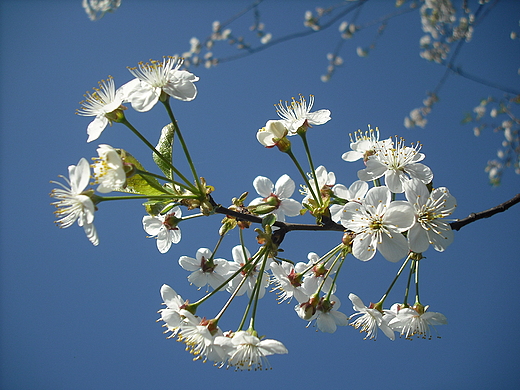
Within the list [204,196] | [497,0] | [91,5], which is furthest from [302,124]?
[91,5]

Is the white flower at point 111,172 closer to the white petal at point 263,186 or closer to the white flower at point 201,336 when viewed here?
the white flower at point 201,336

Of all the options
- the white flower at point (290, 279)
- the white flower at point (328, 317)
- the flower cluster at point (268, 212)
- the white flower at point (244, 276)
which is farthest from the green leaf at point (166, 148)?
the white flower at point (328, 317)

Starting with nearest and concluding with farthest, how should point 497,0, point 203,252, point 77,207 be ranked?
point 77,207 → point 203,252 → point 497,0

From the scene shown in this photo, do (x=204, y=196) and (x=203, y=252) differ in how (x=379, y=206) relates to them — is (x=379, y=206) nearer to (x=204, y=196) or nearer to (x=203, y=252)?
(x=204, y=196)

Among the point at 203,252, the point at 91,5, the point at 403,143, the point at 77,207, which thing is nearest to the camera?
the point at 77,207

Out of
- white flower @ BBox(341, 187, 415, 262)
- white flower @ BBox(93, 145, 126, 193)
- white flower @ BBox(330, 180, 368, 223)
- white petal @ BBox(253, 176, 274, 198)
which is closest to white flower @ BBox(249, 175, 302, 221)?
white petal @ BBox(253, 176, 274, 198)

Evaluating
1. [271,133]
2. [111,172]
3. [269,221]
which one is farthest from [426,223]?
[111,172]
